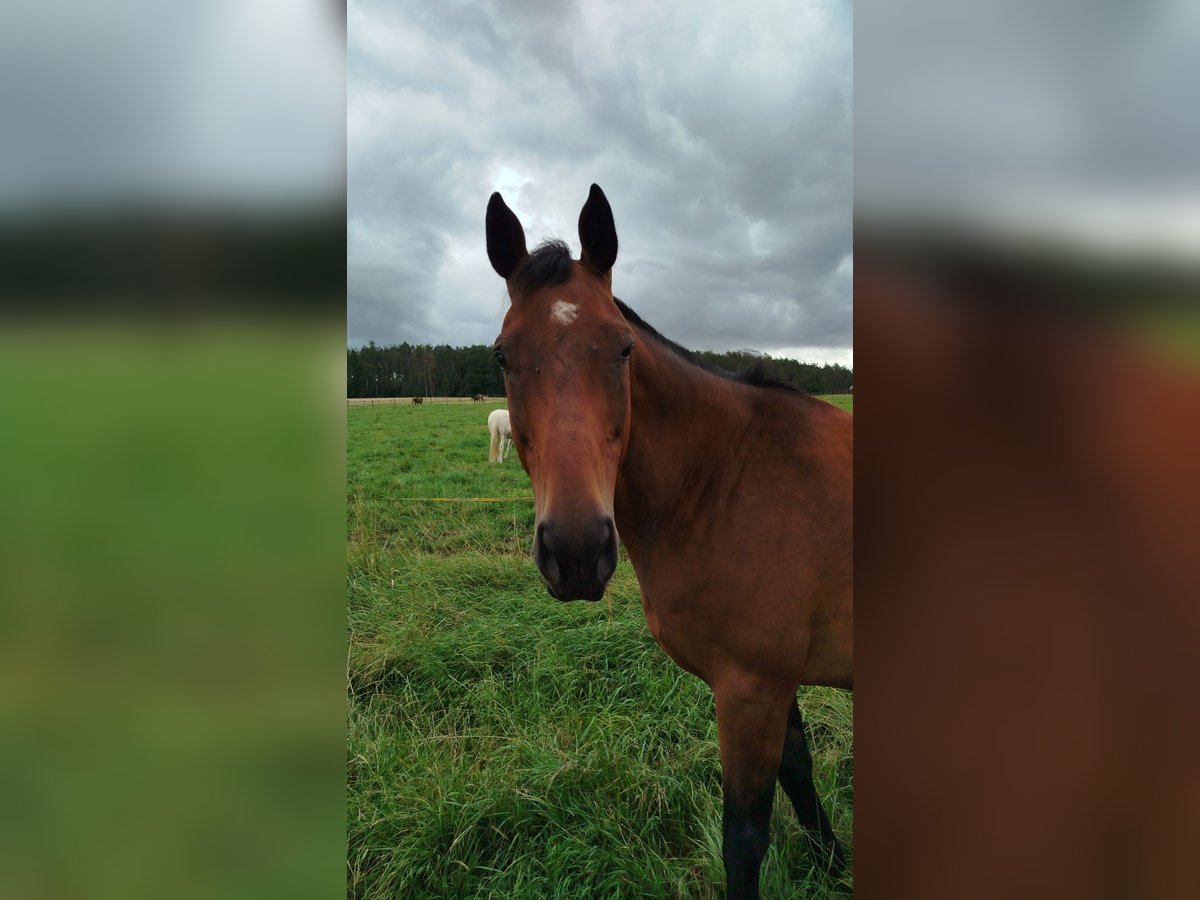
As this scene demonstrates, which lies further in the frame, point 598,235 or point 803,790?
point 803,790

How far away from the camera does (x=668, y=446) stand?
73.0 inches

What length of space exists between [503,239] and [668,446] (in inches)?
33.2

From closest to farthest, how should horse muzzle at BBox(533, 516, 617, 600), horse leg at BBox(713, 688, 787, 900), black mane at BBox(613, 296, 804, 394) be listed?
horse muzzle at BBox(533, 516, 617, 600) < horse leg at BBox(713, 688, 787, 900) < black mane at BBox(613, 296, 804, 394)

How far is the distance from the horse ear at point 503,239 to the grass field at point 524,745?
3.34ft

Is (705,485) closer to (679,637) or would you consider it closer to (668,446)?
(668,446)

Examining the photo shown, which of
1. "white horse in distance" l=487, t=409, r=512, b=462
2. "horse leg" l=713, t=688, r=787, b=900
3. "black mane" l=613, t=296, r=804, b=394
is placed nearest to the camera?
"horse leg" l=713, t=688, r=787, b=900

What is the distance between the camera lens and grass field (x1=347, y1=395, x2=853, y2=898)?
6.22 ft

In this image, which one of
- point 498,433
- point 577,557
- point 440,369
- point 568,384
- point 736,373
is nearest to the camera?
point 577,557

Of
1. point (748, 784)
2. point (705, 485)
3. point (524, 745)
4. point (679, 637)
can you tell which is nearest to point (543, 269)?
point (705, 485)

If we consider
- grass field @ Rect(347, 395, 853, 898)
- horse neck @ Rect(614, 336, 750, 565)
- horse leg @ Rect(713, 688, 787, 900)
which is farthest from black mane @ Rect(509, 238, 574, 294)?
horse leg @ Rect(713, 688, 787, 900)

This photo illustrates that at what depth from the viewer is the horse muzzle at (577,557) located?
1178 millimetres

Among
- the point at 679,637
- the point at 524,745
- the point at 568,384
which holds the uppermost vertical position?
the point at 568,384

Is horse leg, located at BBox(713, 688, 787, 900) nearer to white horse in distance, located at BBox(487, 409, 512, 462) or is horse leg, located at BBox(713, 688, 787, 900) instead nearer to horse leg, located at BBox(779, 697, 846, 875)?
horse leg, located at BBox(779, 697, 846, 875)
